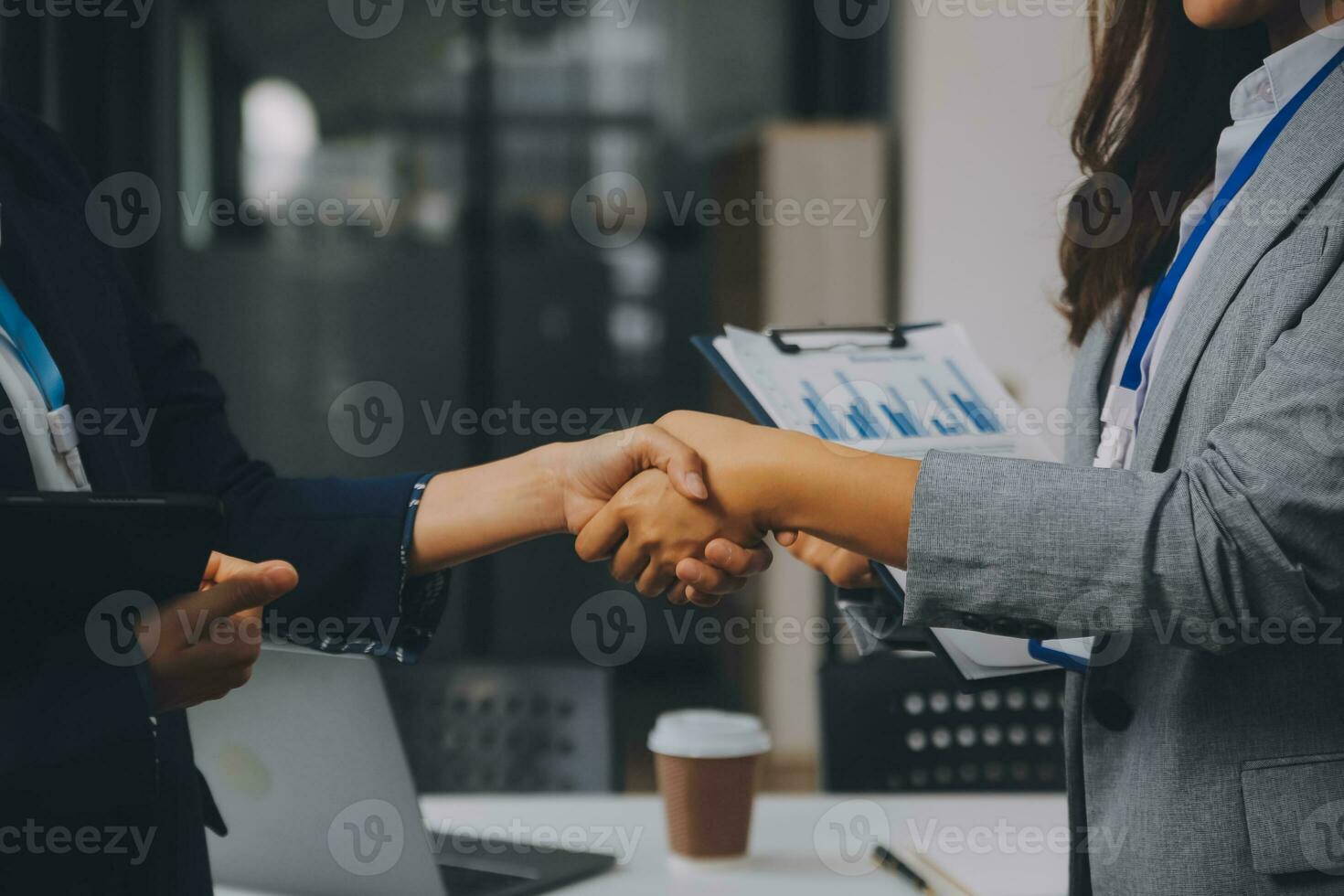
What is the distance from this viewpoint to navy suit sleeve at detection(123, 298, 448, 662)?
1.28 m

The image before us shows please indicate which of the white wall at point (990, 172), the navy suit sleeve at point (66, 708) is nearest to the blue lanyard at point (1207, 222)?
the navy suit sleeve at point (66, 708)

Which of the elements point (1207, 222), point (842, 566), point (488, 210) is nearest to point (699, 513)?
point (842, 566)

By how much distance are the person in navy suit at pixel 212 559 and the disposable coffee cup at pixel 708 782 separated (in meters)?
0.15

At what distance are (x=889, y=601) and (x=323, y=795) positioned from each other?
65 cm

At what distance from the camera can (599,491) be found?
4.67 ft

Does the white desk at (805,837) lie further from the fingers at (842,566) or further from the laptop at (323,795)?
the fingers at (842,566)

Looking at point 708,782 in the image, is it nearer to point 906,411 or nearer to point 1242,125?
point 906,411

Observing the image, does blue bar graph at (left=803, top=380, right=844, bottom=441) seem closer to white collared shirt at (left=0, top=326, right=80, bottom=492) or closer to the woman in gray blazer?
the woman in gray blazer

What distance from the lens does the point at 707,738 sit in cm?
129

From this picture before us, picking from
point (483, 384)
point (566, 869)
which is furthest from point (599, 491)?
point (483, 384)

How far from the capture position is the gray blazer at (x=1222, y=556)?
35.9 inches

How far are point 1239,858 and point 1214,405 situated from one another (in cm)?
35

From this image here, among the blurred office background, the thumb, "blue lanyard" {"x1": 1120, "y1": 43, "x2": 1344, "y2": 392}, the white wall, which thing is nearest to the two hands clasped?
the thumb

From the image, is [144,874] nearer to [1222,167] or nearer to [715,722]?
[715,722]
